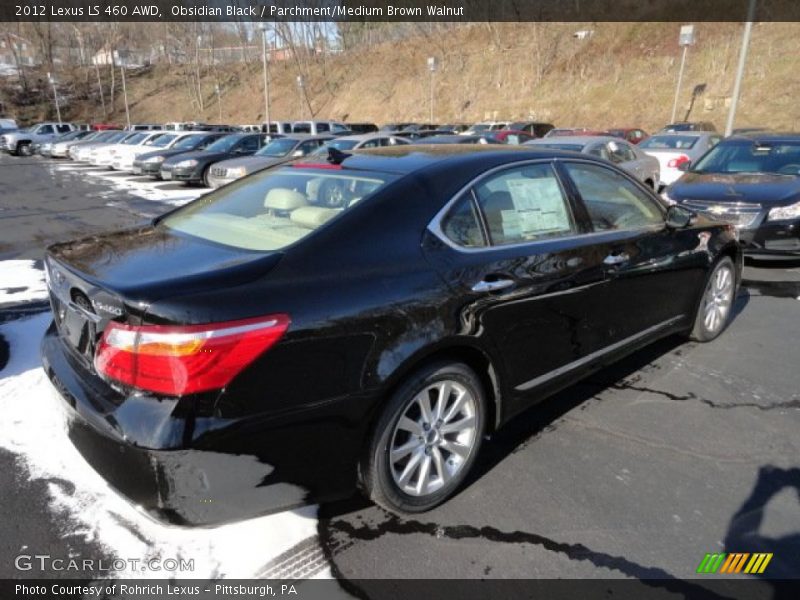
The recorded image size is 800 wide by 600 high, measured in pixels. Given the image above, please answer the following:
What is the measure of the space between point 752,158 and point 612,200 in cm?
589

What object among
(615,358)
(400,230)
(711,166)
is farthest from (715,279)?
(711,166)

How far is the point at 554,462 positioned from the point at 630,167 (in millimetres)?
9199

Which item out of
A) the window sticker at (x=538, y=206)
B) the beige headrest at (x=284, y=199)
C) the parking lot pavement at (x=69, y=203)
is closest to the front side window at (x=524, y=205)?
the window sticker at (x=538, y=206)

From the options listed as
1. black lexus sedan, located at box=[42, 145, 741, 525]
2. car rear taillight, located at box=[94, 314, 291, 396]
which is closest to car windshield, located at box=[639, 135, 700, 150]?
black lexus sedan, located at box=[42, 145, 741, 525]

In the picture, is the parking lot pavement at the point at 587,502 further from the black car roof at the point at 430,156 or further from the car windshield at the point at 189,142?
the car windshield at the point at 189,142

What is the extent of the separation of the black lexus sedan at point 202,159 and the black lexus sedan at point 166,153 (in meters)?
0.53

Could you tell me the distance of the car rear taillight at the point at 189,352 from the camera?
6.32 ft

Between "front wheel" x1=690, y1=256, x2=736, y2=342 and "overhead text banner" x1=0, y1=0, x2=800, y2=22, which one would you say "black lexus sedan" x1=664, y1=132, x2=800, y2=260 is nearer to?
"front wheel" x1=690, y1=256, x2=736, y2=342

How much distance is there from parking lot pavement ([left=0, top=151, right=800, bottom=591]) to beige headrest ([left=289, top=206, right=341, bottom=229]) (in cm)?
135

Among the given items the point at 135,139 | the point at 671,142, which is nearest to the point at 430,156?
the point at 671,142

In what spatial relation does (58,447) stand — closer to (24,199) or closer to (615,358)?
(615,358)

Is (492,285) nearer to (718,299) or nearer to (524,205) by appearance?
(524,205)

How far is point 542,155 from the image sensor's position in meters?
3.33

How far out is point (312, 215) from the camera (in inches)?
106
